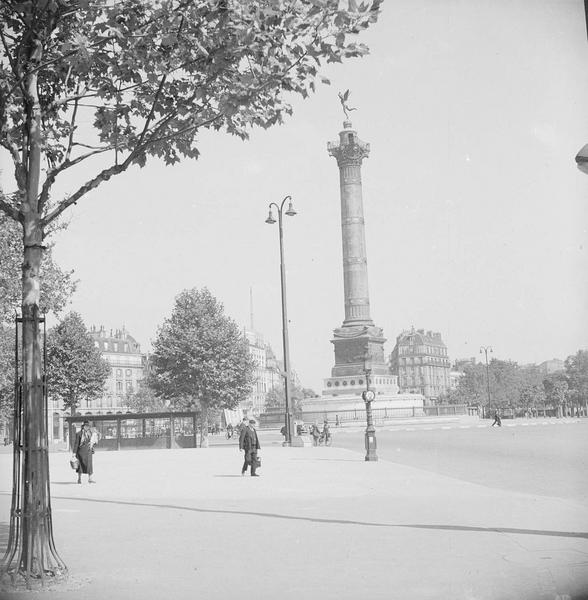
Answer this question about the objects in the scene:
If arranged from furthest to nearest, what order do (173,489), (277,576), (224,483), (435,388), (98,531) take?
(435,388), (224,483), (173,489), (98,531), (277,576)

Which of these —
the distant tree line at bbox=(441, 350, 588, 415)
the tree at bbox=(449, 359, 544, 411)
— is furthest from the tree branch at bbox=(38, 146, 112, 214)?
the tree at bbox=(449, 359, 544, 411)

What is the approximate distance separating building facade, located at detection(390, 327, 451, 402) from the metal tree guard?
175m

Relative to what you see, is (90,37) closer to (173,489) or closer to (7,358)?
(173,489)

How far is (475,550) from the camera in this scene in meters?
8.50

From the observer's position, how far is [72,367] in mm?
56062

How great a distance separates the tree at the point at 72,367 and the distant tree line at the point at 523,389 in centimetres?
7197

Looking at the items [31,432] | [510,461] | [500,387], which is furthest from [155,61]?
[500,387]

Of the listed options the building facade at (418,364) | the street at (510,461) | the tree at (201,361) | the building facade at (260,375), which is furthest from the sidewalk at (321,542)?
the building facade at (418,364)

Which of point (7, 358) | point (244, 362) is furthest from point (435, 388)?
point (7, 358)

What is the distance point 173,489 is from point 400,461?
9.29 meters

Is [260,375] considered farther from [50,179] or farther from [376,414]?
[50,179]

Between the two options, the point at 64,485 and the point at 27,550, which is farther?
the point at 64,485

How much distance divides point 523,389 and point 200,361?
3418 inches

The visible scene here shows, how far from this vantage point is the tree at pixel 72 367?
55.9 metres
